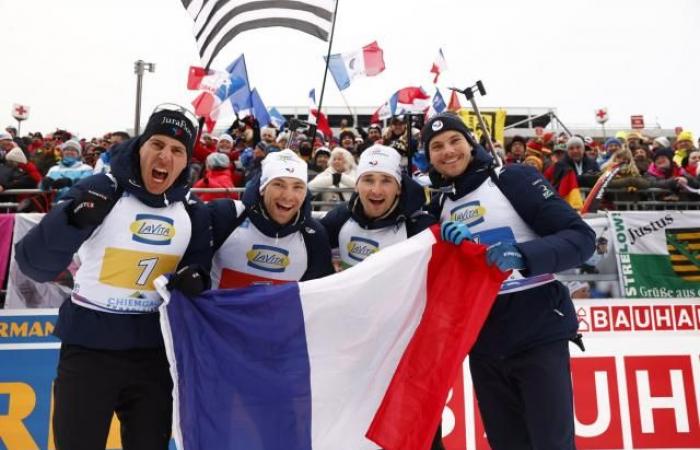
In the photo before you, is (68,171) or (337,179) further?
(68,171)

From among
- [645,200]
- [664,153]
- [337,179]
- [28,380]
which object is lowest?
[28,380]

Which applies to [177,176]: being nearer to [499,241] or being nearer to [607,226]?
[499,241]

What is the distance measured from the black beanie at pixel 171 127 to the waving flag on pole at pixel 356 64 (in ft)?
37.3

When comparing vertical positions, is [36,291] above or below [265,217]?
below

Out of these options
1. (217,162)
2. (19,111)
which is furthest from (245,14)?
(19,111)

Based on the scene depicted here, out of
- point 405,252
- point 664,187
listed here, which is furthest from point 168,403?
point 664,187

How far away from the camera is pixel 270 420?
10.0ft

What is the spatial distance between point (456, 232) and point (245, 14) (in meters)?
5.93

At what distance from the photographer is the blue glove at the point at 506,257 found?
9.02 feet

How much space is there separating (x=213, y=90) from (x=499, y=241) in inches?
441

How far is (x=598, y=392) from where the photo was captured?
5.21 meters

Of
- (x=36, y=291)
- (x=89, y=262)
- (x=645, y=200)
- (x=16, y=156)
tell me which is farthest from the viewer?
(x=16, y=156)

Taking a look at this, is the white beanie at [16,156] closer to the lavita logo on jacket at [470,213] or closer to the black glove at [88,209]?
the black glove at [88,209]

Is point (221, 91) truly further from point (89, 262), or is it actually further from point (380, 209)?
point (89, 262)
